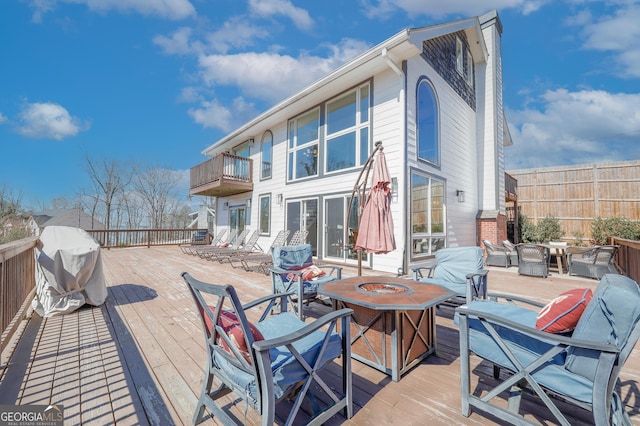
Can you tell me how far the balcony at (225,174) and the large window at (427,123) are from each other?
685cm

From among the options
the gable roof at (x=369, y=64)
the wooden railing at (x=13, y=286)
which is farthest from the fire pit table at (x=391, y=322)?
the gable roof at (x=369, y=64)

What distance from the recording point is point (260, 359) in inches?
49.4

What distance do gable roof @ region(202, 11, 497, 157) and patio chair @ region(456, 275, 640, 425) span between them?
5.77 m

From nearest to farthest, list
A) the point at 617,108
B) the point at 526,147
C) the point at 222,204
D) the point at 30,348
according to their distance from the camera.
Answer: the point at 30,348, the point at 222,204, the point at 617,108, the point at 526,147

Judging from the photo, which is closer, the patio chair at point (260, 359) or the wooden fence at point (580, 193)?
the patio chair at point (260, 359)

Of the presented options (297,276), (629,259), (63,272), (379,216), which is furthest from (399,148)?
(63,272)

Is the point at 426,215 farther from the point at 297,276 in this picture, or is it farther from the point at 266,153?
the point at 266,153

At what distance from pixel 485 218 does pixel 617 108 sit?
48358 mm

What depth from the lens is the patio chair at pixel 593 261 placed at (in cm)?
563

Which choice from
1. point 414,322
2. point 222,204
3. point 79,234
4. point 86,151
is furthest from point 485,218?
point 86,151

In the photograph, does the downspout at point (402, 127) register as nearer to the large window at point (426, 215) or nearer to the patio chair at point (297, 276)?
the large window at point (426, 215)

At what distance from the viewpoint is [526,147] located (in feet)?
164

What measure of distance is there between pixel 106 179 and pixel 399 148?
19.6m

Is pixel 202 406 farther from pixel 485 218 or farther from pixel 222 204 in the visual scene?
pixel 222 204
